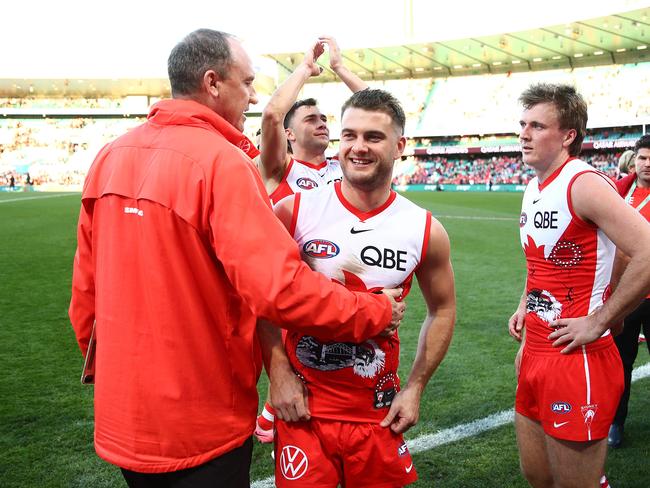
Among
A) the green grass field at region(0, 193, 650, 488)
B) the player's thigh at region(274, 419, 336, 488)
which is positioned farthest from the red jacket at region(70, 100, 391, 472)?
the green grass field at region(0, 193, 650, 488)

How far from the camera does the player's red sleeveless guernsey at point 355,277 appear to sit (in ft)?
7.99

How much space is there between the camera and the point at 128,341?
191 cm

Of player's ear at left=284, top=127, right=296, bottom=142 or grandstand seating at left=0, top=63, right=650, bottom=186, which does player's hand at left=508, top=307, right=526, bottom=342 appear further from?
grandstand seating at left=0, top=63, right=650, bottom=186

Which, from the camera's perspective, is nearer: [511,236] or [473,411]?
[473,411]

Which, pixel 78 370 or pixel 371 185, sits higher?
pixel 371 185

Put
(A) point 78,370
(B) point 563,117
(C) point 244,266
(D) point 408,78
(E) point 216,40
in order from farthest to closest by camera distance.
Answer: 1. (D) point 408,78
2. (A) point 78,370
3. (B) point 563,117
4. (E) point 216,40
5. (C) point 244,266

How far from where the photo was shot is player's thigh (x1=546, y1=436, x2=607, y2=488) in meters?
2.71

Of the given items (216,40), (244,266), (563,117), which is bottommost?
(244,266)

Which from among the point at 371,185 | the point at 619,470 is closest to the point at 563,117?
the point at 371,185

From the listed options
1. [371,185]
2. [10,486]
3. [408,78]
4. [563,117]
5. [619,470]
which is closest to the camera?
[371,185]

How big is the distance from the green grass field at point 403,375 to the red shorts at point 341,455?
161cm

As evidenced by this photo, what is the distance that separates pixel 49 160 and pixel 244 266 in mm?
68344

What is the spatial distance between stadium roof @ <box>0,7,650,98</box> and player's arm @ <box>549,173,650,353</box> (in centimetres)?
5181

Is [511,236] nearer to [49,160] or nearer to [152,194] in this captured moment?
[152,194]
